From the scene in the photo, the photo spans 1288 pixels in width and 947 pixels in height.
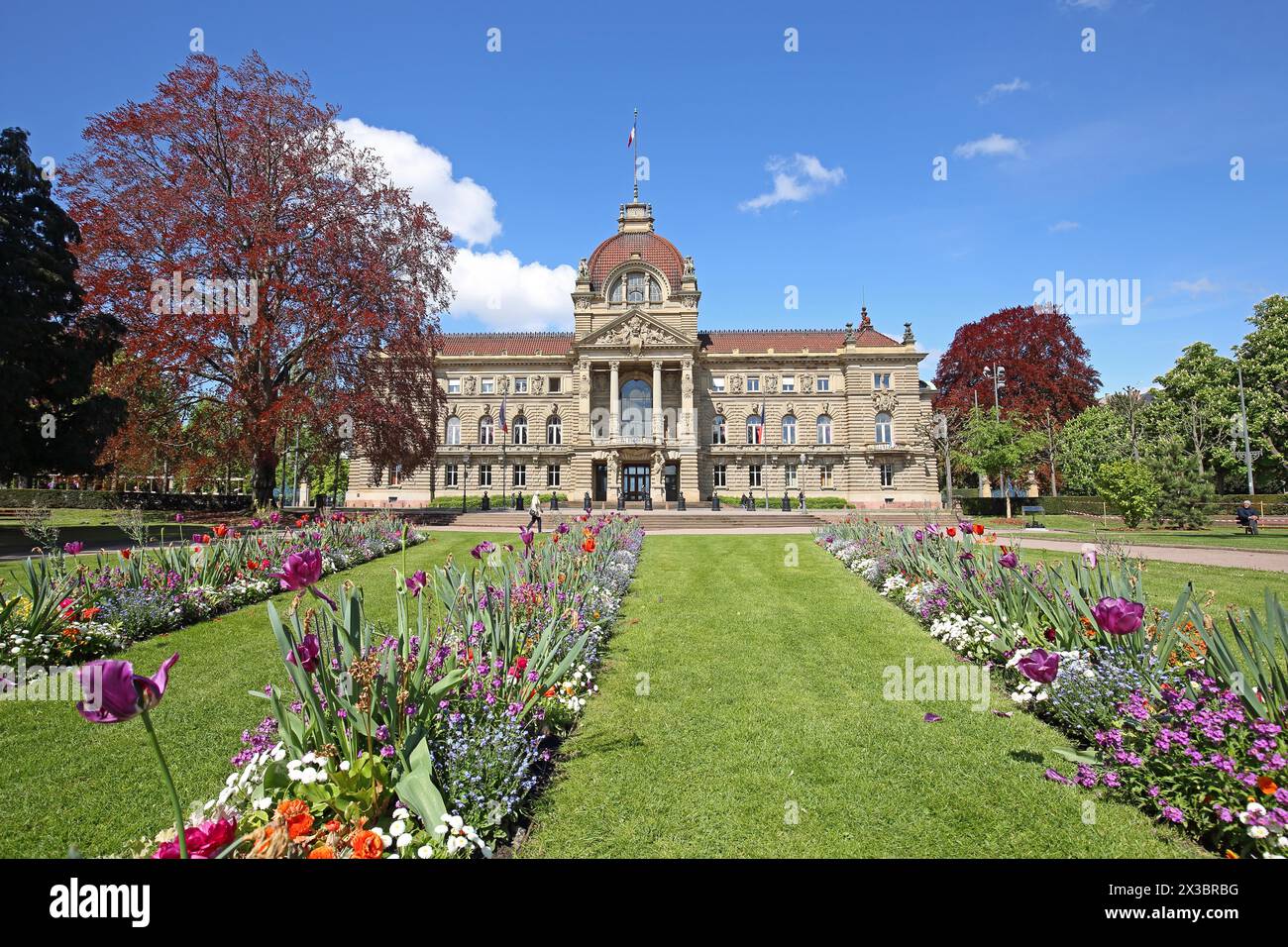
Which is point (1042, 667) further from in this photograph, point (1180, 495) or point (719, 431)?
point (719, 431)

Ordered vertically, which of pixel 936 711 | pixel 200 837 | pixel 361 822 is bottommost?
pixel 936 711

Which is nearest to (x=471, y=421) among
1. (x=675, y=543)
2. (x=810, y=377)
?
(x=810, y=377)

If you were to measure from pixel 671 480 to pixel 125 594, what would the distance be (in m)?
42.8

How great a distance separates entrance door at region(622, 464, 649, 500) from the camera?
51.3m

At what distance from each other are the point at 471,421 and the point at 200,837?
5577 centimetres

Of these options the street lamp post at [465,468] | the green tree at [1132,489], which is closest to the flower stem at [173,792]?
the green tree at [1132,489]

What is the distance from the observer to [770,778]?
4.67 meters

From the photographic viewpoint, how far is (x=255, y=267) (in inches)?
928

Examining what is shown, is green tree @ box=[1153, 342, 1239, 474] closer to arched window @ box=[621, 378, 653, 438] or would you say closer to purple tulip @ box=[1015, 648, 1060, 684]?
arched window @ box=[621, 378, 653, 438]

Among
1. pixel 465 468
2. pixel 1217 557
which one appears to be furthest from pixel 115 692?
pixel 465 468

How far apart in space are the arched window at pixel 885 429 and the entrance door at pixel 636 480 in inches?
821
